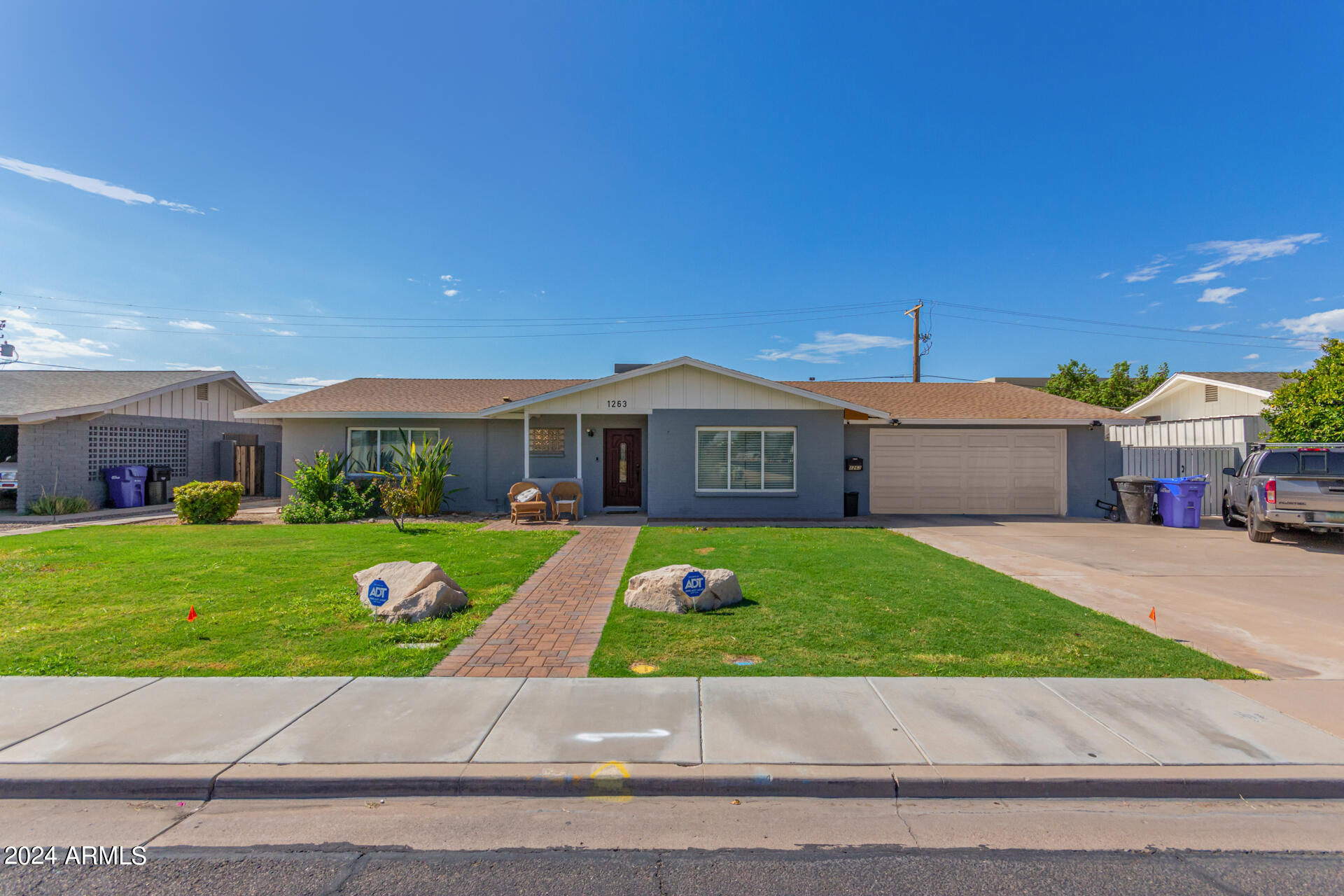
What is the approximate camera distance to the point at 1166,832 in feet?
10.9

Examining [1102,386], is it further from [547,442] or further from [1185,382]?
[547,442]

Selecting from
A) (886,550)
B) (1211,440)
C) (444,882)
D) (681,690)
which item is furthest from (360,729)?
(1211,440)

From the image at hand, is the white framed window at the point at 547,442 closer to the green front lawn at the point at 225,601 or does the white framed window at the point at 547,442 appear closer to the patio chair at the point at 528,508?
the patio chair at the point at 528,508

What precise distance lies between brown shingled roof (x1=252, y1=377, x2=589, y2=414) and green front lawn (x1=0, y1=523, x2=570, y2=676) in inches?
195

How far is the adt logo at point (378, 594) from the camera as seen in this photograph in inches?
261

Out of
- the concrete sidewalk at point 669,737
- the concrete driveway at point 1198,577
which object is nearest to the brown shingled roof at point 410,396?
the concrete driveway at point 1198,577

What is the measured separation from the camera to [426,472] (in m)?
16.0

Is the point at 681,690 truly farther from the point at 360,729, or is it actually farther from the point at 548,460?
the point at 548,460

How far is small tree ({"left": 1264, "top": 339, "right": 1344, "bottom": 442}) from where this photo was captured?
14.2 metres

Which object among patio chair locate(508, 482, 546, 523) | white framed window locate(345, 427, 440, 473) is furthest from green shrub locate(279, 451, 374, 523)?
patio chair locate(508, 482, 546, 523)

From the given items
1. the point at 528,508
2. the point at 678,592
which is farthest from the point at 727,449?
the point at 678,592

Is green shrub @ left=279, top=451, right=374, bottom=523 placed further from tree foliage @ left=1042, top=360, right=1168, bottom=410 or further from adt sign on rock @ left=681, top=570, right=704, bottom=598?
tree foliage @ left=1042, top=360, right=1168, bottom=410

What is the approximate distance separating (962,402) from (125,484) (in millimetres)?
23027

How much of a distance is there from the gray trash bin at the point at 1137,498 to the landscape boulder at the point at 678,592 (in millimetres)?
13665
